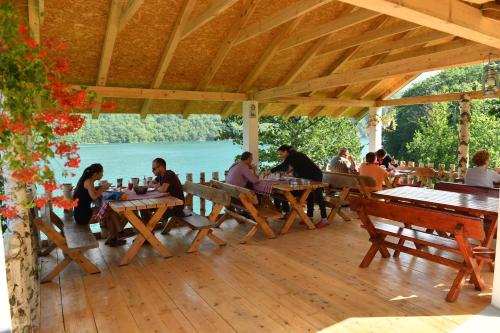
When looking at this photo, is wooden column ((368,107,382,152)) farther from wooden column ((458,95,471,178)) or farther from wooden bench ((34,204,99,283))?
wooden bench ((34,204,99,283))

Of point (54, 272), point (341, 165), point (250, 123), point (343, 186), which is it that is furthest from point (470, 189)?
point (54, 272)

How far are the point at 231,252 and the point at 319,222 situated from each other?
214 cm

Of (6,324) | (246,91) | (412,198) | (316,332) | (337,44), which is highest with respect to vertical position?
(337,44)

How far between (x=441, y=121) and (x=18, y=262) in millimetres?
23797

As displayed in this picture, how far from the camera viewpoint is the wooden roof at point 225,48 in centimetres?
535

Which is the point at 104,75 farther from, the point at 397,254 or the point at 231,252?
the point at 397,254

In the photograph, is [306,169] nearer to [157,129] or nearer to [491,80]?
[491,80]

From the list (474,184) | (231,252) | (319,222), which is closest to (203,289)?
(231,252)

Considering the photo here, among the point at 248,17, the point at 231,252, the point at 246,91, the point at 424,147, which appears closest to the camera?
the point at 231,252

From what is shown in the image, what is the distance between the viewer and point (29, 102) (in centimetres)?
215

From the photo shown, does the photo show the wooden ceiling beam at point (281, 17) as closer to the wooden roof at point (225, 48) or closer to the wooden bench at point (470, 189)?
the wooden roof at point (225, 48)

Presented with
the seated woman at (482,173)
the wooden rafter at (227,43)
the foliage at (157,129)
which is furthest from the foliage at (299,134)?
the seated woman at (482,173)

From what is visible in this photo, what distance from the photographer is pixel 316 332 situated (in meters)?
3.08

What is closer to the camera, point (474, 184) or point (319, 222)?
point (474, 184)
